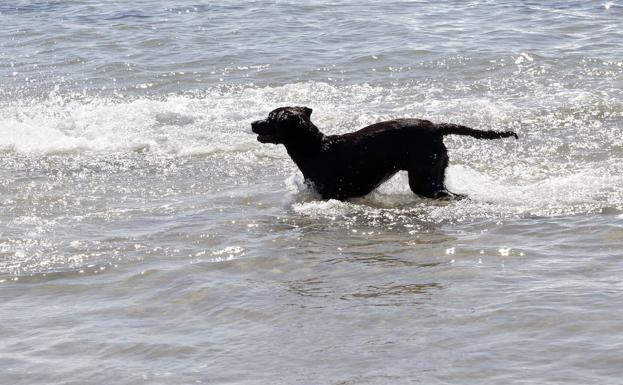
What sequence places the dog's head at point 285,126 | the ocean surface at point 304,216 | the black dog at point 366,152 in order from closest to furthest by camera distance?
1. the ocean surface at point 304,216
2. the black dog at point 366,152
3. the dog's head at point 285,126

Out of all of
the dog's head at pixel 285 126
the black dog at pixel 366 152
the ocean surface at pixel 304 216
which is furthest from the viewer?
the dog's head at pixel 285 126

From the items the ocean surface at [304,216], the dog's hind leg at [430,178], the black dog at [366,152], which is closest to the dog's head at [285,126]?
the black dog at [366,152]

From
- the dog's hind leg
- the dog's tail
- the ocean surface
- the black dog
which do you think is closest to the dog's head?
the black dog

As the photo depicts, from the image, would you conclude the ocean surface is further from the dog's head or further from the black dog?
the dog's head

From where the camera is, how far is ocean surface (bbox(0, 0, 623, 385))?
4.93 meters

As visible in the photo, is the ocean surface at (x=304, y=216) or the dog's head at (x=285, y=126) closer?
the ocean surface at (x=304, y=216)

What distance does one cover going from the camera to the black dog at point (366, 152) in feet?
26.7

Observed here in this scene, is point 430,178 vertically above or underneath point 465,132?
underneath

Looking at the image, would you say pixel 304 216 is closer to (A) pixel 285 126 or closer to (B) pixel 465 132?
(A) pixel 285 126

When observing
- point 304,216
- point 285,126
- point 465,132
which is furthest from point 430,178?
point 285,126

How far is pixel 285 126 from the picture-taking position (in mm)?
8414

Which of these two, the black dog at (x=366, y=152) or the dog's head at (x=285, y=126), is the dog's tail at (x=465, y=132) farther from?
the dog's head at (x=285, y=126)

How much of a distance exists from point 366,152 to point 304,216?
0.76 meters

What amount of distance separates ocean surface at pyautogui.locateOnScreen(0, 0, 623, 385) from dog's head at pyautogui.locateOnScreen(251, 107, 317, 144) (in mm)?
438
